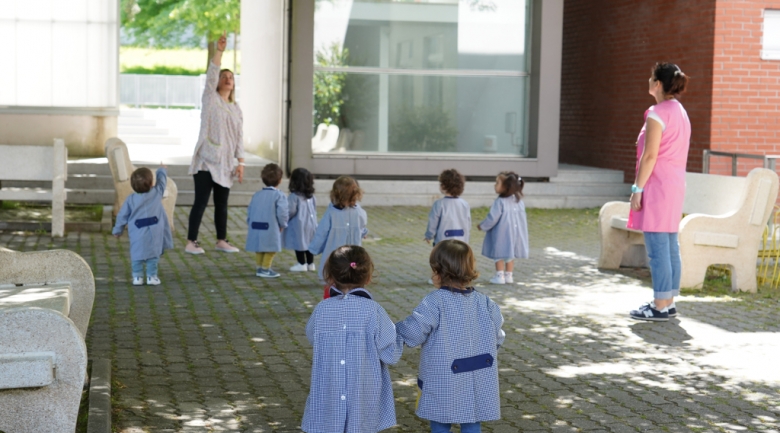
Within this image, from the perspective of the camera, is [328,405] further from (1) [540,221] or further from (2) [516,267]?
(1) [540,221]

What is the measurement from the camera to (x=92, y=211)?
14570 millimetres

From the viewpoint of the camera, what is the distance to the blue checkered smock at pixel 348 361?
445 cm

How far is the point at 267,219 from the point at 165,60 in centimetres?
4719

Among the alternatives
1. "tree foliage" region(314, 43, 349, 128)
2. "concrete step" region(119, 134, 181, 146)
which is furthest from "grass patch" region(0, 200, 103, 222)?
"concrete step" region(119, 134, 181, 146)

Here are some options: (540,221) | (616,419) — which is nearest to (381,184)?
(540,221)

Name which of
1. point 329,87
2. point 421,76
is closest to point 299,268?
point 329,87

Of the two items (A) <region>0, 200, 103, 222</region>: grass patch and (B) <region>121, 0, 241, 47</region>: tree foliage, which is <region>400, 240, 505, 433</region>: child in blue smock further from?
(B) <region>121, 0, 241, 47</region>: tree foliage

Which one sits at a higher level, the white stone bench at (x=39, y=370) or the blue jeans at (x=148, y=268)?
the white stone bench at (x=39, y=370)

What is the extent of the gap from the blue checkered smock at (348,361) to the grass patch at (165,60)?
4864 centimetres

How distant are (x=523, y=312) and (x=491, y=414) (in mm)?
3954

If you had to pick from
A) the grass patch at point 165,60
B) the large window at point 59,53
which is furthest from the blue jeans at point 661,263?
the grass patch at point 165,60

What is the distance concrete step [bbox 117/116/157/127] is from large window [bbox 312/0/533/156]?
12.6 m

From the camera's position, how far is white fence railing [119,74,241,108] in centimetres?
4431

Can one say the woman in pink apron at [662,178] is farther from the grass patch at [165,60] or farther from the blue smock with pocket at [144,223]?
the grass patch at [165,60]
